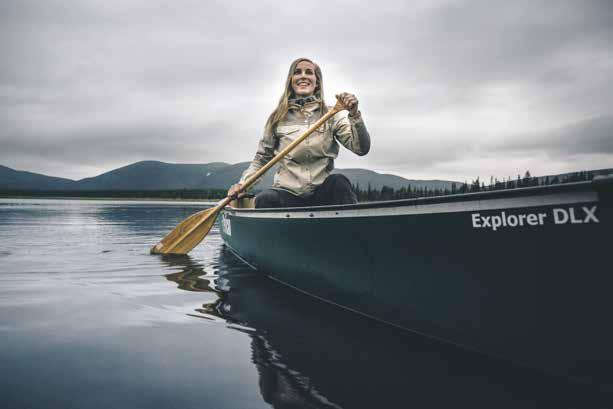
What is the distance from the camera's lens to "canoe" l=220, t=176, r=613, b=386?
1.84 meters

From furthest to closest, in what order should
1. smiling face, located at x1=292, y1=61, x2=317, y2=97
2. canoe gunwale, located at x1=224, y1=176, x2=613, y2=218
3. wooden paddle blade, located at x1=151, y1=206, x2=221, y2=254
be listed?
1. wooden paddle blade, located at x1=151, y1=206, x2=221, y2=254
2. smiling face, located at x1=292, y1=61, x2=317, y2=97
3. canoe gunwale, located at x1=224, y1=176, x2=613, y2=218

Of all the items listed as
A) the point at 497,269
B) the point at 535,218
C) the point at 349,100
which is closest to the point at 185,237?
the point at 349,100

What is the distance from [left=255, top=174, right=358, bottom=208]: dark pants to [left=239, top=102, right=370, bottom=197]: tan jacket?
0.08m

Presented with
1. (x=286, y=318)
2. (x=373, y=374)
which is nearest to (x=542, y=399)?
(x=373, y=374)

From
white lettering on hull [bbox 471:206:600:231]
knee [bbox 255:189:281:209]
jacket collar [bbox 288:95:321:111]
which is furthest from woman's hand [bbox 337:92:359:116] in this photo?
white lettering on hull [bbox 471:206:600:231]

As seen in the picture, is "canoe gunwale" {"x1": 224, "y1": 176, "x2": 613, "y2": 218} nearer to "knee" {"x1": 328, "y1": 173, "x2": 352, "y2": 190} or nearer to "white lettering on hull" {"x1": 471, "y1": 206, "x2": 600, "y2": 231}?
"white lettering on hull" {"x1": 471, "y1": 206, "x2": 600, "y2": 231}

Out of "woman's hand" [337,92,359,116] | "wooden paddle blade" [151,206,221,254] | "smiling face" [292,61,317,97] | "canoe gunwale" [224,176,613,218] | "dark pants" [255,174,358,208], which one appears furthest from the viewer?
"wooden paddle blade" [151,206,221,254]

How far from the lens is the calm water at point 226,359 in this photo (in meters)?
1.93

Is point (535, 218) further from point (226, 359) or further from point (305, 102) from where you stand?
point (305, 102)

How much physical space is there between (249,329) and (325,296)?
1.03 m

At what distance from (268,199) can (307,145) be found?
0.86m

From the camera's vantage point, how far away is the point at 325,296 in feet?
12.6

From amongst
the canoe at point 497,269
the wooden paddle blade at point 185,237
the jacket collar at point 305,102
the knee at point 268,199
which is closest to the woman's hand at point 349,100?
the jacket collar at point 305,102

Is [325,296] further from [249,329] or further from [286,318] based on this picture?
[249,329]
